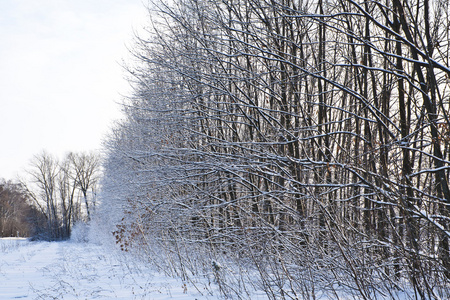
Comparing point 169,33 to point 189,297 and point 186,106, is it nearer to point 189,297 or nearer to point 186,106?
point 186,106

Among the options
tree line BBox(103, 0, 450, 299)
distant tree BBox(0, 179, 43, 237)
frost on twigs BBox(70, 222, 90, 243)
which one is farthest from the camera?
A: distant tree BBox(0, 179, 43, 237)

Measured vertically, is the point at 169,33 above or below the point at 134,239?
above

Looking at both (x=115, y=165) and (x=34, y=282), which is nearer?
(x=34, y=282)

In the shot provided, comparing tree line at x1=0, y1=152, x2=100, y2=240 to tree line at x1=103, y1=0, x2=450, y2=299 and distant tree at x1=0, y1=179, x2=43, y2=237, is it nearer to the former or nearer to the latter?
distant tree at x1=0, y1=179, x2=43, y2=237

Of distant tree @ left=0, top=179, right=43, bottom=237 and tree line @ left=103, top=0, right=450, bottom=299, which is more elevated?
tree line @ left=103, top=0, right=450, bottom=299

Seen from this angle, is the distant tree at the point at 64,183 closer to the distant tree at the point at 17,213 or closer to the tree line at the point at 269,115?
the distant tree at the point at 17,213

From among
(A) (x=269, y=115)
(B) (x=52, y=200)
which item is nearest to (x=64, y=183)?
(B) (x=52, y=200)

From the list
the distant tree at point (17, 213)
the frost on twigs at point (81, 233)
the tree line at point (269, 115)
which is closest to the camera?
the tree line at point (269, 115)

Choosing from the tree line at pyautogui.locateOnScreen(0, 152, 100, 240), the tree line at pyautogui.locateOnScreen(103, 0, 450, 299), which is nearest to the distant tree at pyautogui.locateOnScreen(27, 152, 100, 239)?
the tree line at pyautogui.locateOnScreen(0, 152, 100, 240)

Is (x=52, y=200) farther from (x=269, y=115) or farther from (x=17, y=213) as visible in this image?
(x=269, y=115)

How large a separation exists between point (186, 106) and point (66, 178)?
48406 millimetres

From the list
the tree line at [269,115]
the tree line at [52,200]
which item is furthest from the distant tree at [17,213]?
the tree line at [269,115]

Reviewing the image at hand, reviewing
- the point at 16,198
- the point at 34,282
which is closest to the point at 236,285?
the point at 34,282

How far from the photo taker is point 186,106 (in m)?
9.14
